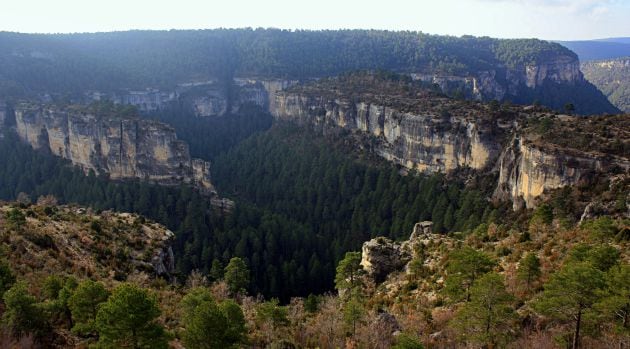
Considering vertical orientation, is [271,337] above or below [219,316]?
below

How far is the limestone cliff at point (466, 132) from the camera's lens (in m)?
51.2

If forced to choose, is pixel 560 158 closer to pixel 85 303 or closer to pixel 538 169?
pixel 538 169

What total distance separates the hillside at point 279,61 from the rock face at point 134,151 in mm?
47244

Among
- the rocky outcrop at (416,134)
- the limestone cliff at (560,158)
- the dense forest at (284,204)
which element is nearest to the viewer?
the limestone cliff at (560,158)

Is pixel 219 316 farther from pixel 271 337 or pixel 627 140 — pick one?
pixel 627 140

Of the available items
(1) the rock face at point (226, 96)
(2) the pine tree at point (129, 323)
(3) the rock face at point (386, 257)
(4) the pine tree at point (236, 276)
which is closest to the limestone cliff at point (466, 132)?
(3) the rock face at point (386, 257)

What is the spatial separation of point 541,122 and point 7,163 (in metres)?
85.5

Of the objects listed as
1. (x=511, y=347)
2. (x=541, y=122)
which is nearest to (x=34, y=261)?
(x=511, y=347)

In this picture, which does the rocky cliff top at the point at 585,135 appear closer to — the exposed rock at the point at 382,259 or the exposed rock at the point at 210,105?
the exposed rock at the point at 382,259

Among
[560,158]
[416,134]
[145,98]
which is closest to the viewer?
[560,158]

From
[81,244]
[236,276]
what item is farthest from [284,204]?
[81,244]

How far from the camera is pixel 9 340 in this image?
18.4m

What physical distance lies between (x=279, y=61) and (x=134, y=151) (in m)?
93.6

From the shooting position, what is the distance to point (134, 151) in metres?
83.6
